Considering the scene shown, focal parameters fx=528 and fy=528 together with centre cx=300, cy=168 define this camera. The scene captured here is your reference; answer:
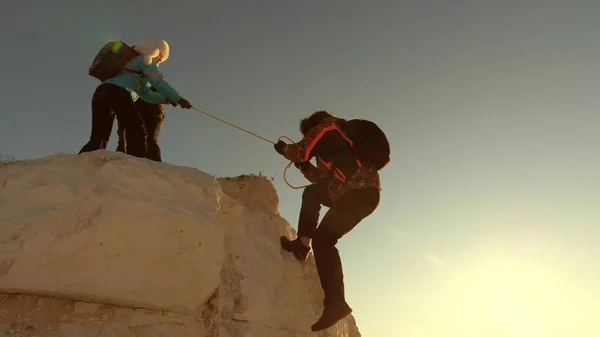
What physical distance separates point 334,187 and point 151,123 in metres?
2.09

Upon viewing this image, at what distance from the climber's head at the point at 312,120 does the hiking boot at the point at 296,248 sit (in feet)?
3.11

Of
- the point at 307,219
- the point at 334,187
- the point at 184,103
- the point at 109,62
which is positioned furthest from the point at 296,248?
the point at 109,62

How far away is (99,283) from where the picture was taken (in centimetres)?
313

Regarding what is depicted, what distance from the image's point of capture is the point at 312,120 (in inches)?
181

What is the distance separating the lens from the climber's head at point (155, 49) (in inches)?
199

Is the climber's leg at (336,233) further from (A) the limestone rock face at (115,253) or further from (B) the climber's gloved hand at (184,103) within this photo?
(B) the climber's gloved hand at (184,103)

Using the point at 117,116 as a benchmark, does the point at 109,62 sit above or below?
above

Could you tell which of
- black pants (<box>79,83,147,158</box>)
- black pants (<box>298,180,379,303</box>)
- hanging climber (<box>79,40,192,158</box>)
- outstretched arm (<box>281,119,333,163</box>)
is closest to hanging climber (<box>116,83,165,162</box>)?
hanging climber (<box>79,40,192,158</box>)

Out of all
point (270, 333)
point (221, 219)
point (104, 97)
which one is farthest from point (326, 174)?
point (104, 97)

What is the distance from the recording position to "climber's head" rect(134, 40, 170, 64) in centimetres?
506

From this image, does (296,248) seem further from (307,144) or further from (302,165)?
(307,144)

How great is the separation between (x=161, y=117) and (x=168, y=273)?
2.50 m

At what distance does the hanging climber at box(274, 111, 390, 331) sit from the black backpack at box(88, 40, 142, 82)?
1.65m

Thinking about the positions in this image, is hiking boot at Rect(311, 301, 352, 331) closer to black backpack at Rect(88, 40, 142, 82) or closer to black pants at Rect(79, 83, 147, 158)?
black pants at Rect(79, 83, 147, 158)
